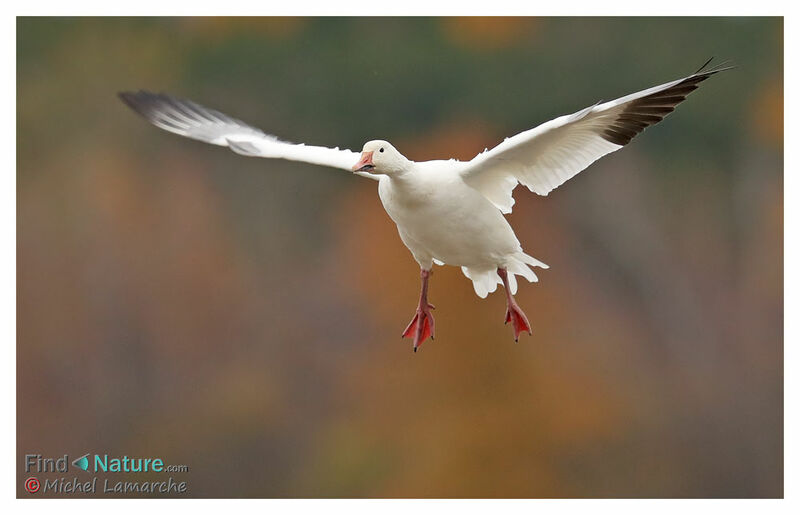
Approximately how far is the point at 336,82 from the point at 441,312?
3.03 m

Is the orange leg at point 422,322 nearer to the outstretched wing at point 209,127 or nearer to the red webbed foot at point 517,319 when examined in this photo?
the red webbed foot at point 517,319

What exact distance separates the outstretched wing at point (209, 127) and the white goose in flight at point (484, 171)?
12 millimetres

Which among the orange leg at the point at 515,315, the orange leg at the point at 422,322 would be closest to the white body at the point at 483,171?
the orange leg at the point at 515,315

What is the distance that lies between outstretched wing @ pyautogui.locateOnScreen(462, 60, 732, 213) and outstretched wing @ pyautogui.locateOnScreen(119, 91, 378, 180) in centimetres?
63

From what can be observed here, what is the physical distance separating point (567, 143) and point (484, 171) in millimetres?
424

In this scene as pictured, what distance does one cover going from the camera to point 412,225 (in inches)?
212

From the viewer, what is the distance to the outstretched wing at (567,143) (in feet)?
16.3

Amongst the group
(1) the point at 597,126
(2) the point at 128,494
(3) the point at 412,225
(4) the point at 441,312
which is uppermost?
(1) the point at 597,126

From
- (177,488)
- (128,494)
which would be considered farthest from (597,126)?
(128,494)

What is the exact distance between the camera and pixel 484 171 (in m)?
5.42

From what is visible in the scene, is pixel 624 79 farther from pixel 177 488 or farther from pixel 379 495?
pixel 177 488

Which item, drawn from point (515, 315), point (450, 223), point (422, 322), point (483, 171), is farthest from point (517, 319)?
point (483, 171)

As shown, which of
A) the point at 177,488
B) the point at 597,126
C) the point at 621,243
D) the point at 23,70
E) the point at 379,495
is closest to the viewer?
the point at 597,126

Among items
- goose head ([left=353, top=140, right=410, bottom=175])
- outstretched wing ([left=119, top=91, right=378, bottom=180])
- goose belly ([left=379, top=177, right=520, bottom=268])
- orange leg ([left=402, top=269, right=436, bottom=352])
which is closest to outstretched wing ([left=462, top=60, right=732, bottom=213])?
goose belly ([left=379, top=177, right=520, bottom=268])
